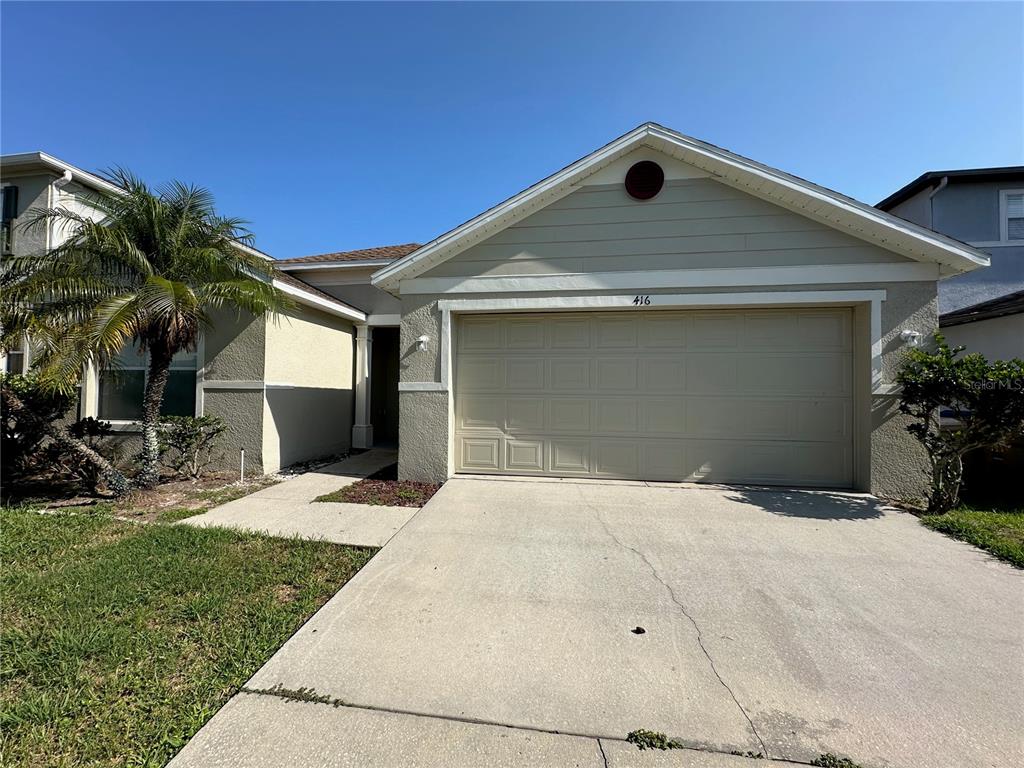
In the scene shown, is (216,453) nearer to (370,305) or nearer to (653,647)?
(370,305)

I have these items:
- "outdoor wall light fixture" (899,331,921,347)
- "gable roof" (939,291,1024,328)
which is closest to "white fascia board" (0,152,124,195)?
"outdoor wall light fixture" (899,331,921,347)

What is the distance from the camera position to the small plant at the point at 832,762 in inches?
70.6

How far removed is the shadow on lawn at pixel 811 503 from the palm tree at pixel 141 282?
750 cm

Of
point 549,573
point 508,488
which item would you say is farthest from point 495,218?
point 549,573

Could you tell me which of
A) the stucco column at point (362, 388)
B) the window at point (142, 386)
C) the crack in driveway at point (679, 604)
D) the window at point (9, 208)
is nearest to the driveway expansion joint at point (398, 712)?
the crack in driveway at point (679, 604)

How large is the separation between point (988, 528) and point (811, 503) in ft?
5.24

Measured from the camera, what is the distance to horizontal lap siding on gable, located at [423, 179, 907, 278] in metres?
5.63

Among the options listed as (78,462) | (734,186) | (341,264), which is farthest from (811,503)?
→ (341,264)

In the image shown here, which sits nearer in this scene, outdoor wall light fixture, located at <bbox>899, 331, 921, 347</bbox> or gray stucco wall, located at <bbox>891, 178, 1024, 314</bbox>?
outdoor wall light fixture, located at <bbox>899, 331, 921, 347</bbox>

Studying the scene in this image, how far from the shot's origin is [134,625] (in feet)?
8.87

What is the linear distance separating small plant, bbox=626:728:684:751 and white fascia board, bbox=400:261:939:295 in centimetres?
510

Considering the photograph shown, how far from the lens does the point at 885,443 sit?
5406 millimetres

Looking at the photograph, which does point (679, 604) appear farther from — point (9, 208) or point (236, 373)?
point (9, 208)

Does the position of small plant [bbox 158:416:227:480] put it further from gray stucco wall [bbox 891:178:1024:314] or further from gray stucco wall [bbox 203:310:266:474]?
gray stucco wall [bbox 891:178:1024:314]
